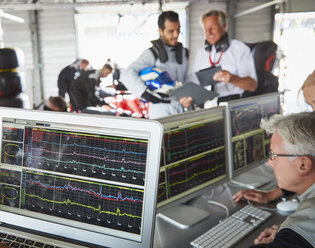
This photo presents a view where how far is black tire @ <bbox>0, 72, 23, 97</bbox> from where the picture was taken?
12.9 ft

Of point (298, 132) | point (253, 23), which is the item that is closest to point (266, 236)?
point (298, 132)

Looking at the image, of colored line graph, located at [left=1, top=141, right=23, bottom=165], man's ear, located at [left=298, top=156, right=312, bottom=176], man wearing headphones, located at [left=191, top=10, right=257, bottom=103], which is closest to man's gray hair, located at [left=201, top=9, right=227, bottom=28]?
man wearing headphones, located at [left=191, top=10, right=257, bottom=103]

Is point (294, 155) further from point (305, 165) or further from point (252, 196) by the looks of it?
point (252, 196)

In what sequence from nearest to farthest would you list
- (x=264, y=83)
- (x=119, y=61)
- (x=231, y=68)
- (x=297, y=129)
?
1. (x=297, y=129)
2. (x=231, y=68)
3. (x=264, y=83)
4. (x=119, y=61)

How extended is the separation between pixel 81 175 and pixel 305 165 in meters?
0.83

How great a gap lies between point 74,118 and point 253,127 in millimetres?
1157

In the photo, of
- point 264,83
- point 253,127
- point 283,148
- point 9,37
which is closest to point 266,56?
point 264,83

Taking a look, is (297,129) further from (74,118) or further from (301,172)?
(74,118)

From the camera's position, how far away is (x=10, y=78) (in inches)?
156

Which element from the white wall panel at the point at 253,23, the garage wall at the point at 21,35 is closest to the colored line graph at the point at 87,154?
the garage wall at the point at 21,35

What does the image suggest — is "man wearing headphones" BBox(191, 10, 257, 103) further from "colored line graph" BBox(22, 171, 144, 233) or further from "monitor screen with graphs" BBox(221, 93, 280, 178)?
"colored line graph" BBox(22, 171, 144, 233)

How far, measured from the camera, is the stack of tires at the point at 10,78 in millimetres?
3881

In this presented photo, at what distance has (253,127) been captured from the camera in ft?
5.98

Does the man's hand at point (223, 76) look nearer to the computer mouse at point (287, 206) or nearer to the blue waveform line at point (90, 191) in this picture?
the computer mouse at point (287, 206)
